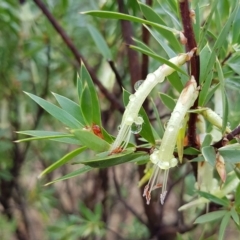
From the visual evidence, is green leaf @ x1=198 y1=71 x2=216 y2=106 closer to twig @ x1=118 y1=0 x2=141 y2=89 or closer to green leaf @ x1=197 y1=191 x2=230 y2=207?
green leaf @ x1=197 y1=191 x2=230 y2=207

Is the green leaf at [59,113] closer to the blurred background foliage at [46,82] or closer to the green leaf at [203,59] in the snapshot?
the green leaf at [203,59]

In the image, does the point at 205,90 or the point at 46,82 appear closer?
the point at 205,90

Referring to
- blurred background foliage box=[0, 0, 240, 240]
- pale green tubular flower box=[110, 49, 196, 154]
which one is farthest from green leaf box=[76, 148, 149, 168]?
blurred background foliage box=[0, 0, 240, 240]

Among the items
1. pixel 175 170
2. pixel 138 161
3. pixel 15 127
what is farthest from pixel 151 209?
pixel 138 161

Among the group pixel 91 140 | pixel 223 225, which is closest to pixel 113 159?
pixel 91 140

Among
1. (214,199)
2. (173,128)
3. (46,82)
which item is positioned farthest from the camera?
(46,82)

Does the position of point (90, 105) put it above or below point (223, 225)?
above

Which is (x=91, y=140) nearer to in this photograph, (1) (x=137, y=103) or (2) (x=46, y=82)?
(1) (x=137, y=103)
